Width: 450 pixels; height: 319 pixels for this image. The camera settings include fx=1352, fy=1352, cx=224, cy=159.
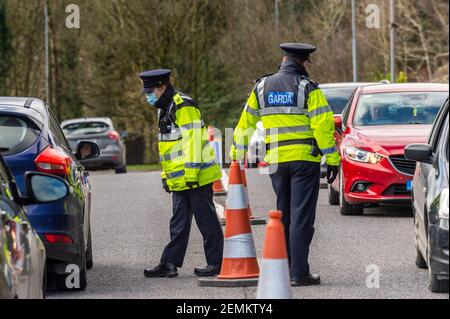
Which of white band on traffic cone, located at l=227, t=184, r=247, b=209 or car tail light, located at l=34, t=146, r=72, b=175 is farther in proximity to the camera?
white band on traffic cone, located at l=227, t=184, r=247, b=209

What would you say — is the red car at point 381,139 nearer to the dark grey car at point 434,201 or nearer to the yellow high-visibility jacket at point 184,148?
the dark grey car at point 434,201

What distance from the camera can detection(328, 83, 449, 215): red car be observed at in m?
15.5

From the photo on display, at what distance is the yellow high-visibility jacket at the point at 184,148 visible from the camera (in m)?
10.5

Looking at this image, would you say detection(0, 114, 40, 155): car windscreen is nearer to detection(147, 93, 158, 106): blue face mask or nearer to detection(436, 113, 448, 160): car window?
detection(147, 93, 158, 106): blue face mask

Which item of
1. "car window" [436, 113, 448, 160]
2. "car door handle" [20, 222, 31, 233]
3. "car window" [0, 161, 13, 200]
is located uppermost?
"car window" [0, 161, 13, 200]

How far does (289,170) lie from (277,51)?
48.7 metres

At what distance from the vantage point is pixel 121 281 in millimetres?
10539

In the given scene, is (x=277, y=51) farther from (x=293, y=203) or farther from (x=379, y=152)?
(x=293, y=203)

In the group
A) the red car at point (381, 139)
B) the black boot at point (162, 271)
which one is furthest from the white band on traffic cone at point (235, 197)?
the red car at point (381, 139)

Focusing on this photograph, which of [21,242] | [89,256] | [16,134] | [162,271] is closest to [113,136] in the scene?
[89,256]

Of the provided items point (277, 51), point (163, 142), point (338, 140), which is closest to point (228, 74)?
point (277, 51)

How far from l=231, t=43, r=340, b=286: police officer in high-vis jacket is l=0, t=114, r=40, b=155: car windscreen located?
5.09 feet

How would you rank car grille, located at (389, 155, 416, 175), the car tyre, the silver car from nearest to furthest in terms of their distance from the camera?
the car tyre < car grille, located at (389, 155, 416, 175) < the silver car

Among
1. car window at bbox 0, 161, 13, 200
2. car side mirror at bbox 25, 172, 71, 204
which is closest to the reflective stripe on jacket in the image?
car window at bbox 0, 161, 13, 200
